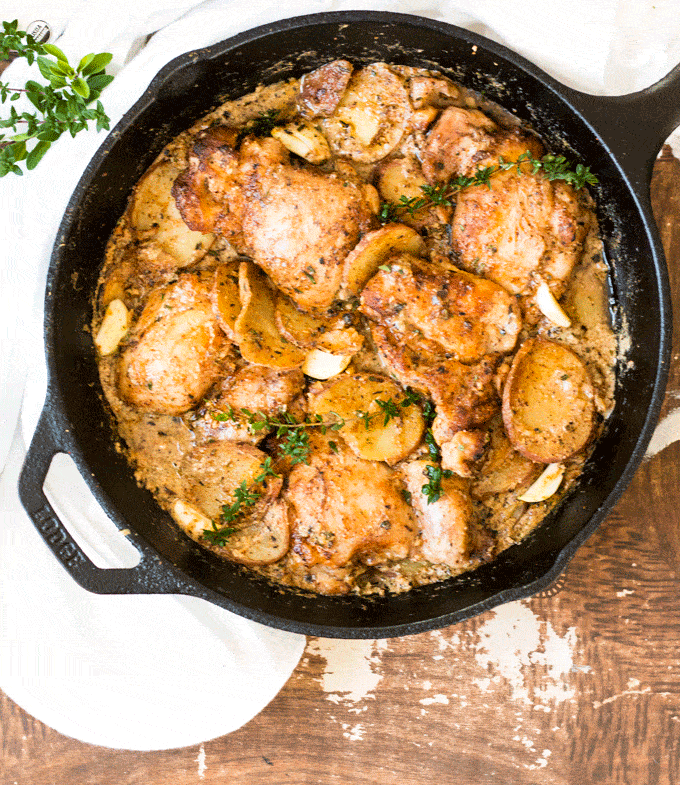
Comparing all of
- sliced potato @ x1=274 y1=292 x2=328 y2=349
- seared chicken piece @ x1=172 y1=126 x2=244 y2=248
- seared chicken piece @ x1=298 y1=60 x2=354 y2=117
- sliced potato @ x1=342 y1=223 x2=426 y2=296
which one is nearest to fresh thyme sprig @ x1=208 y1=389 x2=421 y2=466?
sliced potato @ x1=274 y1=292 x2=328 y2=349

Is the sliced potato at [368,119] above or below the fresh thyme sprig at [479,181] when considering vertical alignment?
A: above

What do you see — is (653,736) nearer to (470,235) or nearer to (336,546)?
(336,546)

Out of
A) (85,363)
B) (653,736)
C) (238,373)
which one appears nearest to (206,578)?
(238,373)

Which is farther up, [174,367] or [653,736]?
[174,367]

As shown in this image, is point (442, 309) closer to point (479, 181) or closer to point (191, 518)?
point (479, 181)

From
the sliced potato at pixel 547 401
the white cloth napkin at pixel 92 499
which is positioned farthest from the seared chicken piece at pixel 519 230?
the white cloth napkin at pixel 92 499

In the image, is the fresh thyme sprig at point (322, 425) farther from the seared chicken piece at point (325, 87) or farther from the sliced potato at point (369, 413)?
the seared chicken piece at point (325, 87)

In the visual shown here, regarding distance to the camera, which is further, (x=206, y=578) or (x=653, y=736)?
(x=653, y=736)

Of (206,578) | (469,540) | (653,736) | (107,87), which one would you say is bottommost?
(653,736)
